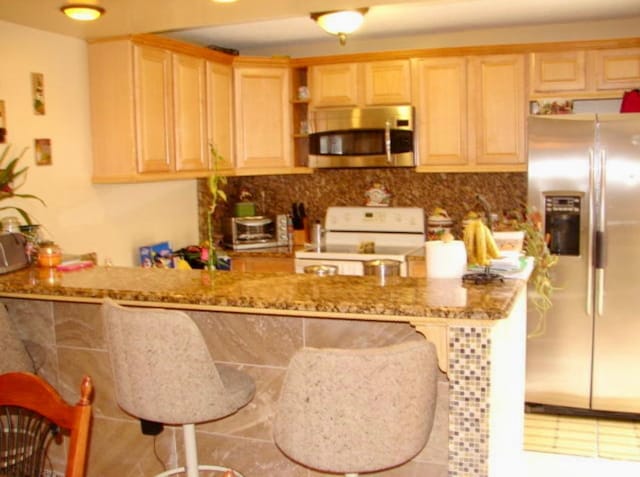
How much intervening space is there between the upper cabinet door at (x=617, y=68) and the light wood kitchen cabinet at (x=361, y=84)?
3.95 ft

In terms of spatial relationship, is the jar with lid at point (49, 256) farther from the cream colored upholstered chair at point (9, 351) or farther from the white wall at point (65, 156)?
the white wall at point (65, 156)

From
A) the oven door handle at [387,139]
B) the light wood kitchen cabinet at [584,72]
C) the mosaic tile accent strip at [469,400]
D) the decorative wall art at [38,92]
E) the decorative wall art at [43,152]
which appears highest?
the light wood kitchen cabinet at [584,72]

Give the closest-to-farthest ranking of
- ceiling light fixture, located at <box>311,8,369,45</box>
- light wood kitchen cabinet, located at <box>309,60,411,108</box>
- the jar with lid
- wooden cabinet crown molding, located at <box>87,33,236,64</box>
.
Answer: the jar with lid, ceiling light fixture, located at <box>311,8,369,45</box>, wooden cabinet crown molding, located at <box>87,33,236,64</box>, light wood kitchen cabinet, located at <box>309,60,411,108</box>

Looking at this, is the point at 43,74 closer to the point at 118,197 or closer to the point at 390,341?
the point at 118,197

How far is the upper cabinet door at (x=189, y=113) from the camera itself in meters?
4.46

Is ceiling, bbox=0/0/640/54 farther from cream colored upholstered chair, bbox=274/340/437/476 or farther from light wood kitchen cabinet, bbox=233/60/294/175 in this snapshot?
cream colored upholstered chair, bbox=274/340/437/476

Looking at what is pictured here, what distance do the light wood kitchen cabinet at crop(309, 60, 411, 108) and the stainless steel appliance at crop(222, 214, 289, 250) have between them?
0.94m

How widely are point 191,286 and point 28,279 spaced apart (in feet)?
2.49

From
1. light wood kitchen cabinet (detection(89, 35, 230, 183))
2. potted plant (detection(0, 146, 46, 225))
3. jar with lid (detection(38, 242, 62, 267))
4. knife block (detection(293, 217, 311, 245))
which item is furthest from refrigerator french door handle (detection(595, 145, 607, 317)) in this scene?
potted plant (detection(0, 146, 46, 225))

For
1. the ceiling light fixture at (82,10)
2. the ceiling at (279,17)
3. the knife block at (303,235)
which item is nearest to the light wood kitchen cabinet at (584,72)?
the ceiling at (279,17)

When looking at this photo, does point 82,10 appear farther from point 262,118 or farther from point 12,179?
point 262,118

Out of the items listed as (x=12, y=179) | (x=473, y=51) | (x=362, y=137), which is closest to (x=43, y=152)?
(x=12, y=179)

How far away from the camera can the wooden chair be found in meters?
1.57

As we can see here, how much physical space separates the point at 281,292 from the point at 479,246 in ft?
2.37
